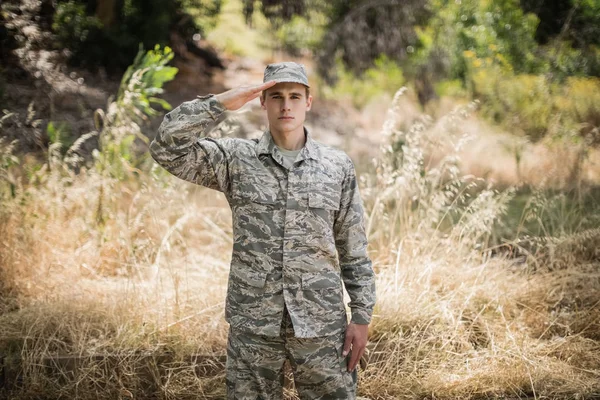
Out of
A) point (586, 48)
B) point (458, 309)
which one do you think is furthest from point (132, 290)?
point (586, 48)

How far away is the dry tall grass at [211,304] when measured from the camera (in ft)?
10.5

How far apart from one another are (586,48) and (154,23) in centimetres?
586

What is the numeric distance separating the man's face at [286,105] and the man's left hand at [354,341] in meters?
0.90

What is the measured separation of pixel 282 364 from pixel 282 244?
0.52 m

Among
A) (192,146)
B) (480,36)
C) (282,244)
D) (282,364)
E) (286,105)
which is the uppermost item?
(480,36)

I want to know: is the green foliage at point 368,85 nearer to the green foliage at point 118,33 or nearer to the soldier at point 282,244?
the green foliage at point 118,33

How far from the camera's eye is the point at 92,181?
4.33 m

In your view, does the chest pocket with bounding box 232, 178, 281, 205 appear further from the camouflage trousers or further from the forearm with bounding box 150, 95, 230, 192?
the camouflage trousers

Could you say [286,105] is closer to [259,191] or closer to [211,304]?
[259,191]

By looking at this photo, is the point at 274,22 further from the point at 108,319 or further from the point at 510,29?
the point at 108,319

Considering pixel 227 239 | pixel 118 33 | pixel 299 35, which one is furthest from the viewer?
pixel 299 35

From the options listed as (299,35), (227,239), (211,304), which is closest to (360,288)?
(211,304)

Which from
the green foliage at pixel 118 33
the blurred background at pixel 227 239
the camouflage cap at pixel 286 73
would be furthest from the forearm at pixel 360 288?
the green foliage at pixel 118 33

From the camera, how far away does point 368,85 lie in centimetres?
1061
